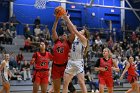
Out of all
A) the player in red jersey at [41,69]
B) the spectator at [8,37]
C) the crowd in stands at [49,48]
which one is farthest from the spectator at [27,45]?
the player in red jersey at [41,69]

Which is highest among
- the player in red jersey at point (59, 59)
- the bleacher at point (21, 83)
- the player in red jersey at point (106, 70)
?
the player in red jersey at point (59, 59)

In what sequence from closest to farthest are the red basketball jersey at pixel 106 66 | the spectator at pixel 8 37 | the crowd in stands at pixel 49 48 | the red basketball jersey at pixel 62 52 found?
the red basketball jersey at pixel 62 52 < the red basketball jersey at pixel 106 66 < the crowd in stands at pixel 49 48 < the spectator at pixel 8 37

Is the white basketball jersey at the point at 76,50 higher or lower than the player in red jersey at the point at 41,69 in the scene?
higher

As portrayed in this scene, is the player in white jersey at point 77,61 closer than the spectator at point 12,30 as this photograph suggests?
Yes

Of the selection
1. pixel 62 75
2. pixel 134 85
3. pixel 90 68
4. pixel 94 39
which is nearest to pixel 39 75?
pixel 62 75

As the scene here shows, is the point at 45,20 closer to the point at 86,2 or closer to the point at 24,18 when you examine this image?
the point at 24,18

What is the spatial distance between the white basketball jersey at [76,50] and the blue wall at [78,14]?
18.2 meters

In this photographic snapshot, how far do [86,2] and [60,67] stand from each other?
23.1m

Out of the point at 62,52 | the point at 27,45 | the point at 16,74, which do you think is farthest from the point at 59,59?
the point at 27,45

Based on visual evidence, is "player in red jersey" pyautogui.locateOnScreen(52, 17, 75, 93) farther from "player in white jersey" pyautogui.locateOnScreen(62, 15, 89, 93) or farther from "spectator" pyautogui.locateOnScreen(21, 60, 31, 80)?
"spectator" pyautogui.locateOnScreen(21, 60, 31, 80)

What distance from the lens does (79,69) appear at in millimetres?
7914

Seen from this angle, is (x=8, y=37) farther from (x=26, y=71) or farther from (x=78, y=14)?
(x=78, y=14)

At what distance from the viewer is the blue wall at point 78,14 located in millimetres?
27880

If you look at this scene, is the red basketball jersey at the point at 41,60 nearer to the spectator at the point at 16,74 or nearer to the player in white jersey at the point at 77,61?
the player in white jersey at the point at 77,61
